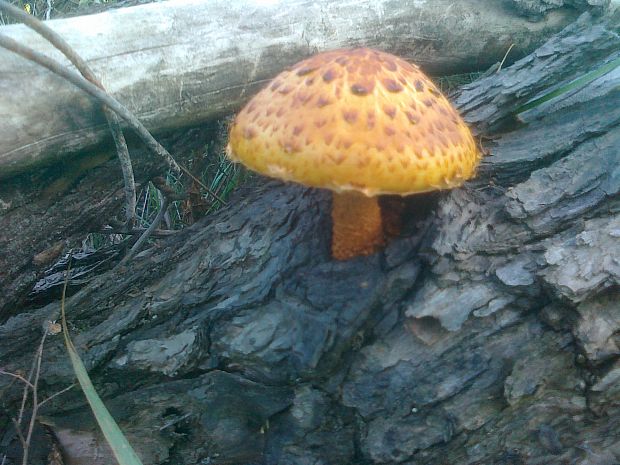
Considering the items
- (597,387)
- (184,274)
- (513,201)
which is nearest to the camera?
(597,387)

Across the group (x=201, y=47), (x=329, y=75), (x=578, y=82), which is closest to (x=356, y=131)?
(x=329, y=75)

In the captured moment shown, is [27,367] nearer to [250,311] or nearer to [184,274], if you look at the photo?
[184,274]

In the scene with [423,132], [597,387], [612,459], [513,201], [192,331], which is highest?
[423,132]

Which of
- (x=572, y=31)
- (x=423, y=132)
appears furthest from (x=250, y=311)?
(x=572, y=31)

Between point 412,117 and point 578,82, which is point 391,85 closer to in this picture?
point 412,117

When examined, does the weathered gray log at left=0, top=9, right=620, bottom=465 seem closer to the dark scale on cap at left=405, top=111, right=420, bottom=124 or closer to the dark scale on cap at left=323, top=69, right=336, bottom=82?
the dark scale on cap at left=405, top=111, right=420, bottom=124

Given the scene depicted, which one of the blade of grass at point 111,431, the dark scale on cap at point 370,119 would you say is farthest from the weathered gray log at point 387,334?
the dark scale on cap at point 370,119

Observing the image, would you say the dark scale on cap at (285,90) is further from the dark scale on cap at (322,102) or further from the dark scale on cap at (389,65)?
the dark scale on cap at (389,65)
